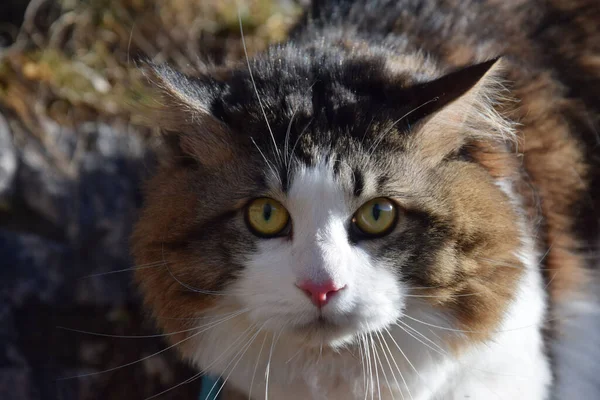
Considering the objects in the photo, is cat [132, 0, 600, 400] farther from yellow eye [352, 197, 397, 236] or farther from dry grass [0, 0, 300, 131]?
dry grass [0, 0, 300, 131]

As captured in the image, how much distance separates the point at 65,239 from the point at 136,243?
1316 mm

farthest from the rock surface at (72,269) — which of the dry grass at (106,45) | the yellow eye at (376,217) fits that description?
the yellow eye at (376,217)

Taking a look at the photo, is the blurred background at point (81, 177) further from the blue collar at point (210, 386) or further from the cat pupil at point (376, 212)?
the cat pupil at point (376, 212)

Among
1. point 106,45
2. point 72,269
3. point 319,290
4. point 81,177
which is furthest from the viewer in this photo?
point 106,45

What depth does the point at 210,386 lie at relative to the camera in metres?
2.31

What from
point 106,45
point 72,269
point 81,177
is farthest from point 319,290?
point 106,45

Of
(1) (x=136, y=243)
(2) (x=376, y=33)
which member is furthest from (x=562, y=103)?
(1) (x=136, y=243)

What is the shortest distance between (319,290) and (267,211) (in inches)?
11.0

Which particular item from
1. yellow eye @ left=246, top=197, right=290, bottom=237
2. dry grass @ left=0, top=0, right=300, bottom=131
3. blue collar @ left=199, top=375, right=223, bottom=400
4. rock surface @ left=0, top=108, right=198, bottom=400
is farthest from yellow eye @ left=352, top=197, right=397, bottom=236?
dry grass @ left=0, top=0, right=300, bottom=131

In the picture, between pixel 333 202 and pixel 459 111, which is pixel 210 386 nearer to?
pixel 333 202

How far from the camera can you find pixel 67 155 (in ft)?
11.5

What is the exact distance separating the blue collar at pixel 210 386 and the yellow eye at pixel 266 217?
0.66m

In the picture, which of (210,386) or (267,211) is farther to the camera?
(210,386)

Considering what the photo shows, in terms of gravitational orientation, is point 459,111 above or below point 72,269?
above
